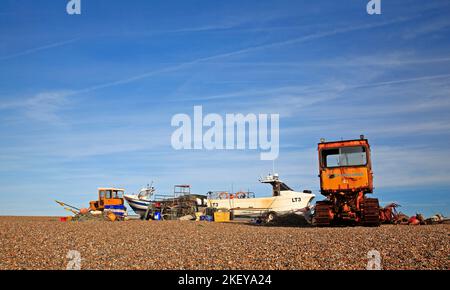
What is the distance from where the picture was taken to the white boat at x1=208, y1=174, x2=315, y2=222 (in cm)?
4647

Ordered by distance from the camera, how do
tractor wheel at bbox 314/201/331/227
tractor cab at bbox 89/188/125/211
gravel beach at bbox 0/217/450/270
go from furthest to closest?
tractor cab at bbox 89/188/125/211 → tractor wheel at bbox 314/201/331/227 → gravel beach at bbox 0/217/450/270

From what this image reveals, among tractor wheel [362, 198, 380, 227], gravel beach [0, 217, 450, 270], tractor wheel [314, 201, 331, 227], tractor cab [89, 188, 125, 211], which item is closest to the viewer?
gravel beach [0, 217, 450, 270]

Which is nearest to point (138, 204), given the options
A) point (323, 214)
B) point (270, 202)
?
point (270, 202)

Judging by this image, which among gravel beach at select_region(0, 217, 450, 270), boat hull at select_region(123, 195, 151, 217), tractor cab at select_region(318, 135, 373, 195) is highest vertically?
tractor cab at select_region(318, 135, 373, 195)

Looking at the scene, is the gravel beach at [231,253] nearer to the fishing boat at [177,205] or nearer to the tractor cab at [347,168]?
the tractor cab at [347,168]

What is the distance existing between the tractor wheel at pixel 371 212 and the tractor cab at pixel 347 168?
2.78 feet

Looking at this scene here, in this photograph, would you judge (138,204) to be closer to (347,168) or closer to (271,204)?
(271,204)

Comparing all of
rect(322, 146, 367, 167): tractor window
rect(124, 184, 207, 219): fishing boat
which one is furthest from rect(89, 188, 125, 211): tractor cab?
rect(322, 146, 367, 167): tractor window

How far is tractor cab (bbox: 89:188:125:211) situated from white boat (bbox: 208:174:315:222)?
11425 mm

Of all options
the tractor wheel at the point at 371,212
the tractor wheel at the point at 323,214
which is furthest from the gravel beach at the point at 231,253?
the tractor wheel at the point at 323,214

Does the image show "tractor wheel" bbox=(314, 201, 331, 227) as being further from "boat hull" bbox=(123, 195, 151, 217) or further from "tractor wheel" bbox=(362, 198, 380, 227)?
"boat hull" bbox=(123, 195, 151, 217)

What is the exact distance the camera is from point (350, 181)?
2527 centimetres

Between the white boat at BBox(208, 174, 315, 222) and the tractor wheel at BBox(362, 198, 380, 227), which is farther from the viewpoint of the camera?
the white boat at BBox(208, 174, 315, 222)
